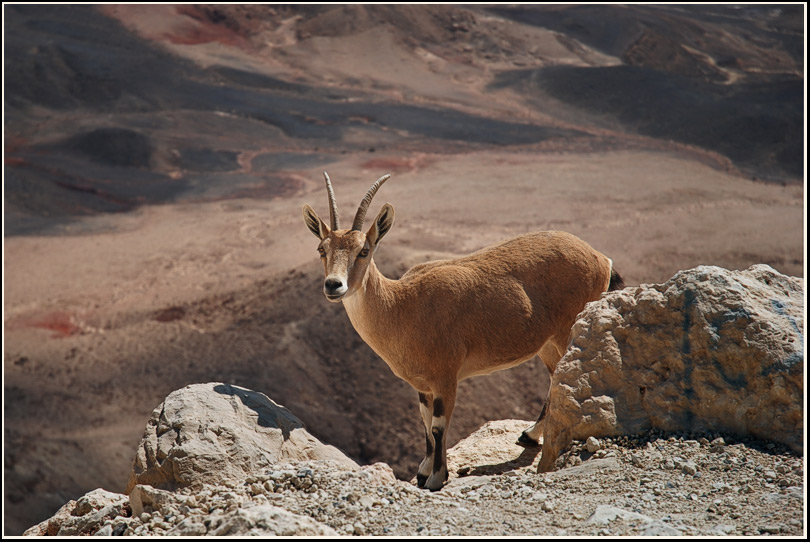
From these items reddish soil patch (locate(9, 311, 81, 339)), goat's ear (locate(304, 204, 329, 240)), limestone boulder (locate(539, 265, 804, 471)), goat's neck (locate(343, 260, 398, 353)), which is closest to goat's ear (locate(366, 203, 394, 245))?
goat's neck (locate(343, 260, 398, 353))

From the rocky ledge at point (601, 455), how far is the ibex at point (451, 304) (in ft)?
2.41

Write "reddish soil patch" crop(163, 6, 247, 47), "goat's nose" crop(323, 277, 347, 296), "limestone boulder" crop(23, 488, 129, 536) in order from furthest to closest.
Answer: "reddish soil patch" crop(163, 6, 247, 47)
"goat's nose" crop(323, 277, 347, 296)
"limestone boulder" crop(23, 488, 129, 536)

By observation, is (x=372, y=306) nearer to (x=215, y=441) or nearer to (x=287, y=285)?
(x=215, y=441)

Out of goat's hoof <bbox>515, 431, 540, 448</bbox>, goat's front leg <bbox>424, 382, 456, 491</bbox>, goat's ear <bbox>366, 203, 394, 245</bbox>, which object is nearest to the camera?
goat's ear <bbox>366, 203, 394, 245</bbox>

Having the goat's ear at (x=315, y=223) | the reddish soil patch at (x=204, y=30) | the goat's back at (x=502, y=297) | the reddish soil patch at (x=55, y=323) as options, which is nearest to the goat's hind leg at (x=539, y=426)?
the goat's back at (x=502, y=297)

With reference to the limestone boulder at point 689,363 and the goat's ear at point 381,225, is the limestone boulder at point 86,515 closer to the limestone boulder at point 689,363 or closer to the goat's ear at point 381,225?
the goat's ear at point 381,225

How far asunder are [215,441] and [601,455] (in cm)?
386

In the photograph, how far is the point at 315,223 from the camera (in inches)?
348

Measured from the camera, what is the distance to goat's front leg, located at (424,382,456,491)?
356 inches

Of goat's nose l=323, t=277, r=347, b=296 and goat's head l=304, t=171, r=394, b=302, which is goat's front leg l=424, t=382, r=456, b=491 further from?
goat's nose l=323, t=277, r=347, b=296

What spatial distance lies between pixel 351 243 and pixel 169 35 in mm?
55995

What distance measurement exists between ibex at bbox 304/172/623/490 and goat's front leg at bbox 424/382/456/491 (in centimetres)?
1

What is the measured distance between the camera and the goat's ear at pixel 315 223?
864cm

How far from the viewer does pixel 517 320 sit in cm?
939
